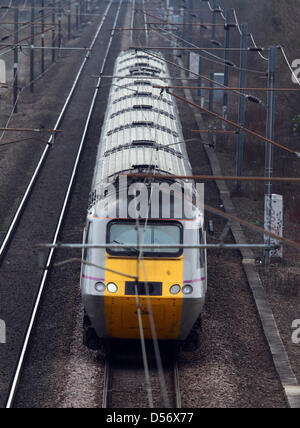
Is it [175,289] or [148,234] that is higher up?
[148,234]

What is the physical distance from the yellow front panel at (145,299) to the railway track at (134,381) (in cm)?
105

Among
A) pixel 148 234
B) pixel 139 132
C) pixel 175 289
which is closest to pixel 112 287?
pixel 175 289

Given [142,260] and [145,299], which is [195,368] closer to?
[145,299]

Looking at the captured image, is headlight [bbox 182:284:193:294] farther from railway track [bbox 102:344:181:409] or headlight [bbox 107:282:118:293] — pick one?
railway track [bbox 102:344:181:409]

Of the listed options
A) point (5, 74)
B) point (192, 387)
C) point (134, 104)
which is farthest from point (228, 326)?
point (5, 74)

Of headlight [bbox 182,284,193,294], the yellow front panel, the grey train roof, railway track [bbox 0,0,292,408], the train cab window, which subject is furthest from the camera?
the grey train roof

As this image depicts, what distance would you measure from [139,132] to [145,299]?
21.5 feet

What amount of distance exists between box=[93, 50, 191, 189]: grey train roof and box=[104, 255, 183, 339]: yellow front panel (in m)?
2.83

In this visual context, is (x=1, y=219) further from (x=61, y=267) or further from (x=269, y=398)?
(x=269, y=398)

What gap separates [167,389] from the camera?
14.9 meters

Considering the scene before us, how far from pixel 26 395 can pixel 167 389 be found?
2795 millimetres

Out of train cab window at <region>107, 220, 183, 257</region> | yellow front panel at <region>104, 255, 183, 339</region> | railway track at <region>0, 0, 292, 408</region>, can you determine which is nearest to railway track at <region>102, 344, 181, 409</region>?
railway track at <region>0, 0, 292, 408</region>

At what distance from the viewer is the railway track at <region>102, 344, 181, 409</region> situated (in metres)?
14.3

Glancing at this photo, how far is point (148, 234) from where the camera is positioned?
1515 centimetres
